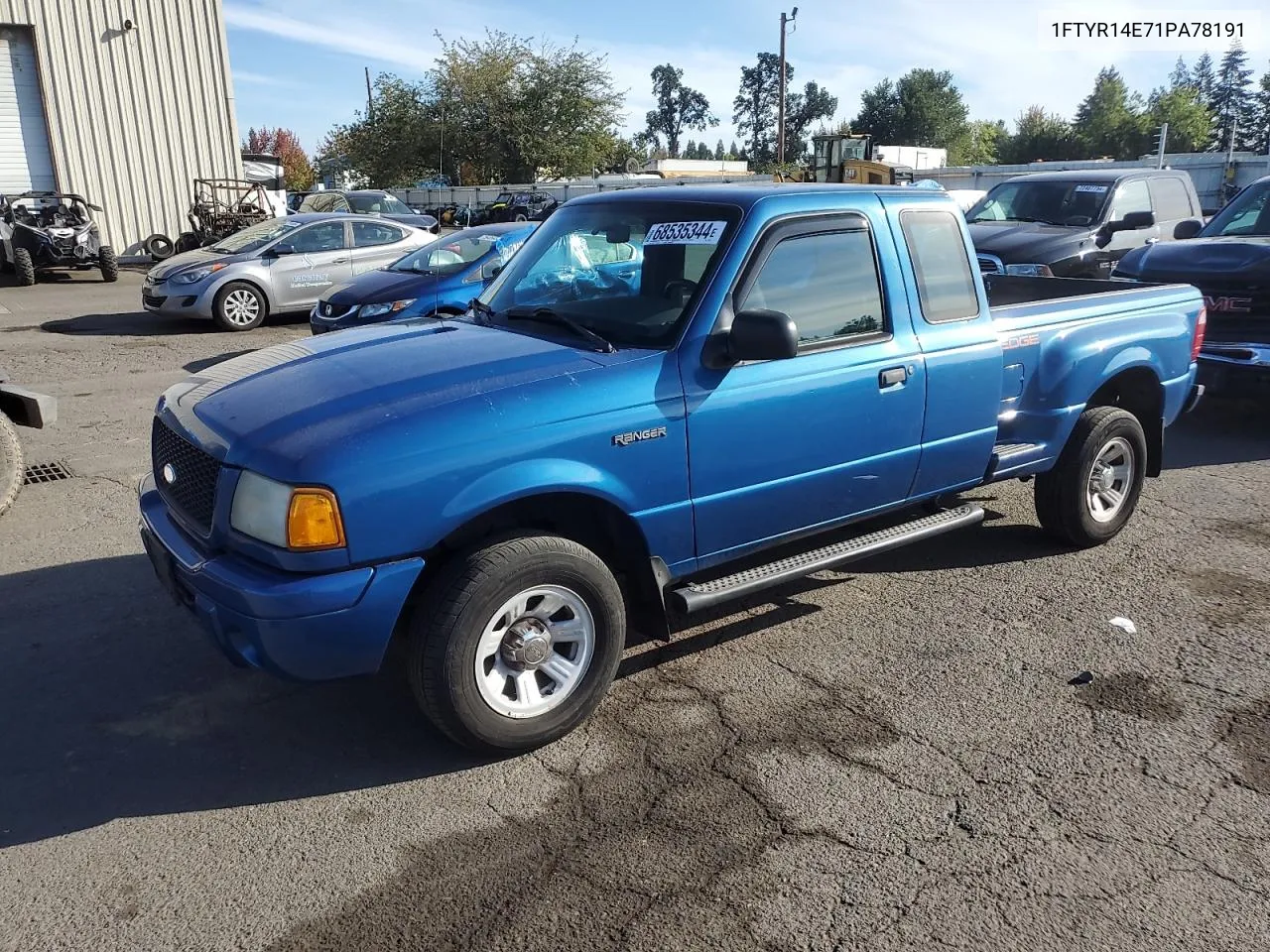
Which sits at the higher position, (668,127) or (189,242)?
(668,127)

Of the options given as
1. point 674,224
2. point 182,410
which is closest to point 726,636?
point 674,224

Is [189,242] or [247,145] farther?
[247,145]

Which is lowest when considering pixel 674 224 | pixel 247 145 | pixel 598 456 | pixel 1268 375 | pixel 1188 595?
pixel 1188 595

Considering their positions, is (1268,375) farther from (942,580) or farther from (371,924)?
(371,924)

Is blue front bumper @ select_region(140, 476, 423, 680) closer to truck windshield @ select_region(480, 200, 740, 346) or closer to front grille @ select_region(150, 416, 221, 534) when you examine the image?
front grille @ select_region(150, 416, 221, 534)

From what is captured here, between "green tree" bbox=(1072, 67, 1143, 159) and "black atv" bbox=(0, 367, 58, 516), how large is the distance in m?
83.5

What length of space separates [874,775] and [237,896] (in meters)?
2.06

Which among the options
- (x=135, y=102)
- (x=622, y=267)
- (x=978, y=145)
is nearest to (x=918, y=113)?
(x=978, y=145)

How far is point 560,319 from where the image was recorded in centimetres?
406

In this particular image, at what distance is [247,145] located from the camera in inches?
2844

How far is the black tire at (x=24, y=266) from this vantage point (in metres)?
18.3

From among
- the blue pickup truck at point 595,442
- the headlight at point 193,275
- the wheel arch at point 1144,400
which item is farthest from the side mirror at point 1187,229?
the headlight at point 193,275

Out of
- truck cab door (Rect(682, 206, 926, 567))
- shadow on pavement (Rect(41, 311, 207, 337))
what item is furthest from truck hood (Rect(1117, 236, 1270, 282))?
shadow on pavement (Rect(41, 311, 207, 337))

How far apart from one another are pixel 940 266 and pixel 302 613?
10.5 ft
